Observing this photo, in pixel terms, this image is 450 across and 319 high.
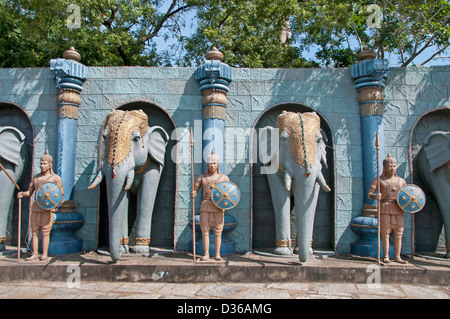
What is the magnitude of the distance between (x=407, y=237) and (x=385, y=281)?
1.66 m

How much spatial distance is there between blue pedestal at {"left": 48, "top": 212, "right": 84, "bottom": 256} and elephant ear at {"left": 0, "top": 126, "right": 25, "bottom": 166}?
1.32 meters

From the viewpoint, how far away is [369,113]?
6516mm

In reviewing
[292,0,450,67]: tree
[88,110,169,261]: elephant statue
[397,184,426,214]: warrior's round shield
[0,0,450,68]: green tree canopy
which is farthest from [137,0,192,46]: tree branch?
[397,184,426,214]: warrior's round shield

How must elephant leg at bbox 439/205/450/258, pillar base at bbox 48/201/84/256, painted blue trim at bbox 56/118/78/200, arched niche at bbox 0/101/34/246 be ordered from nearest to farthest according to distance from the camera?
pillar base at bbox 48/201/84/256
elephant leg at bbox 439/205/450/258
painted blue trim at bbox 56/118/78/200
arched niche at bbox 0/101/34/246

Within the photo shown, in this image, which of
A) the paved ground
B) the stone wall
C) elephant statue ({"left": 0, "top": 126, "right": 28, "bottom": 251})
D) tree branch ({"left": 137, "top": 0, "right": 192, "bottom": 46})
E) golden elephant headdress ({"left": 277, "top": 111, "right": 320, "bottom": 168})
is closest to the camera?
the paved ground

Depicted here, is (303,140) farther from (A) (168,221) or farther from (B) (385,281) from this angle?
(A) (168,221)

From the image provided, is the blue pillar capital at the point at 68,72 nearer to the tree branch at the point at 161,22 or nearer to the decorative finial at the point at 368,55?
the decorative finial at the point at 368,55

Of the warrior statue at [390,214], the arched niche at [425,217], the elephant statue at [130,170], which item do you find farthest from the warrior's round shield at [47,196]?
the arched niche at [425,217]

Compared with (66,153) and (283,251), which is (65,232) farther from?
(283,251)

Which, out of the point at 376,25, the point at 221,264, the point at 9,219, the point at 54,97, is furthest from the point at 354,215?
the point at 9,219

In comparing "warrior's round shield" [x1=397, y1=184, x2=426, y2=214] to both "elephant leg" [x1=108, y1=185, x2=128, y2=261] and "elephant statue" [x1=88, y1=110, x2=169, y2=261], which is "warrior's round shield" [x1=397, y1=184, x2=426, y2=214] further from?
"elephant leg" [x1=108, y1=185, x2=128, y2=261]

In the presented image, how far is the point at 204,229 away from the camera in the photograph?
5453 mm

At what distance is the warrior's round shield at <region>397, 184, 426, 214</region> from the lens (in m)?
5.25

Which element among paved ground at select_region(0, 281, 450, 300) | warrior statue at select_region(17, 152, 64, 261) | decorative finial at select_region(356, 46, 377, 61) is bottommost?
paved ground at select_region(0, 281, 450, 300)
